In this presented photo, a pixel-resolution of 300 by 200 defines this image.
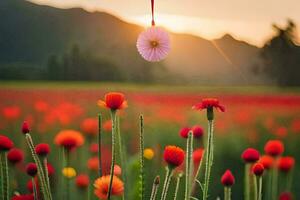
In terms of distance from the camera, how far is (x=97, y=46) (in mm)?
1370

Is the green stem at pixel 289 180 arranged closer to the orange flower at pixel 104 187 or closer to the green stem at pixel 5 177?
the orange flower at pixel 104 187

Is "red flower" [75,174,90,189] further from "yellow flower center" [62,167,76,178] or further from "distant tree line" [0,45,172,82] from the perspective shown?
"distant tree line" [0,45,172,82]

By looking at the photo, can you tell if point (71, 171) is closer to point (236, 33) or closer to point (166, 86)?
point (166, 86)

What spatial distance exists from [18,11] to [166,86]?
35 centimetres

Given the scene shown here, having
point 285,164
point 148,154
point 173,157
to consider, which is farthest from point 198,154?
point 173,157

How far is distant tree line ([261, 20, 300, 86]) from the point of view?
1.40 metres

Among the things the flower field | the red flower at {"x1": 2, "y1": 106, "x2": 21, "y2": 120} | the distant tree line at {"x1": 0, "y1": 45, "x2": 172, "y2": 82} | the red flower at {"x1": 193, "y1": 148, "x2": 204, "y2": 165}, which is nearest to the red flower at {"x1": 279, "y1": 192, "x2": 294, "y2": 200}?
the flower field

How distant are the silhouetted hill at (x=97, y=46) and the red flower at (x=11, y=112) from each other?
79 millimetres

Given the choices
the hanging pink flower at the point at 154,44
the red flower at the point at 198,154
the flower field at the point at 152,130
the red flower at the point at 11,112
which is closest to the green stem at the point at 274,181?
the flower field at the point at 152,130

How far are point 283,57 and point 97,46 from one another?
0.41 meters

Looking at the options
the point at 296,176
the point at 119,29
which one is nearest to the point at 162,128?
the point at 119,29

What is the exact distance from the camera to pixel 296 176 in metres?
1.50

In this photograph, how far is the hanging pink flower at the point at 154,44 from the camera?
1.11m

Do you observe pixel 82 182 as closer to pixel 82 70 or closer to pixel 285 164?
pixel 82 70
